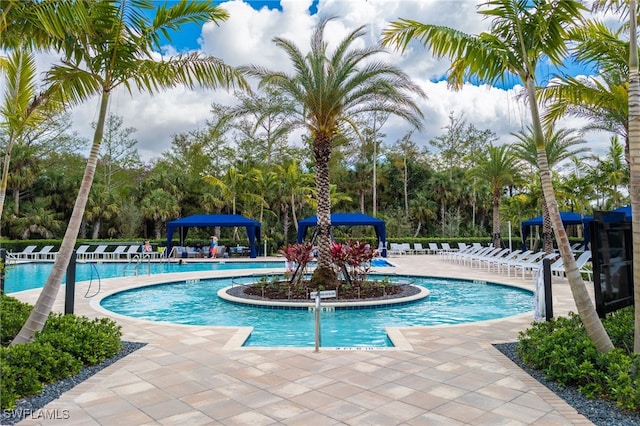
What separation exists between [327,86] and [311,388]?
25.6 feet

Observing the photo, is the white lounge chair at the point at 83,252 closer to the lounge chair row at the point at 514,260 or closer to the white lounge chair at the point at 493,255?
the lounge chair row at the point at 514,260

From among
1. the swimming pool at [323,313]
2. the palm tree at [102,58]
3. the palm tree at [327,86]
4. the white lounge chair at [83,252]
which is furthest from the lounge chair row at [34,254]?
the palm tree at [102,58]

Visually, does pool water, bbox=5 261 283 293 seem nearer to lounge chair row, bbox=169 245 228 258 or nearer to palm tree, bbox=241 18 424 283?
lounge chair row, bbox=169 245 228 258

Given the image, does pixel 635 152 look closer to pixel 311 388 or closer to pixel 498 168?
pixel 311 388

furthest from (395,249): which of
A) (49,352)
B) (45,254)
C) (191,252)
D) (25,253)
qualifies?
(49,352)

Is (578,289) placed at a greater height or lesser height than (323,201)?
lesser

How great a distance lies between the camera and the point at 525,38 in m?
5.18

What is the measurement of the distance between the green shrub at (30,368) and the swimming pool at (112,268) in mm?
11232

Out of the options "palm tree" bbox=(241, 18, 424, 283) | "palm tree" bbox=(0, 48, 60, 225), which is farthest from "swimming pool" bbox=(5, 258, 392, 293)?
"palm tree" bbox=(0, 48, 60, 225)

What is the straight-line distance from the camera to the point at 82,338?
16.1 ft

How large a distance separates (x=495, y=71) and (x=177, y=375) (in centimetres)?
529

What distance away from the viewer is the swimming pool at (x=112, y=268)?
49.7 feet

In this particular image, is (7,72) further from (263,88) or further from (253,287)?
(253,287)

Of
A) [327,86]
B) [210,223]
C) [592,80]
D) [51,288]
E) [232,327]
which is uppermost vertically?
[327,86]
